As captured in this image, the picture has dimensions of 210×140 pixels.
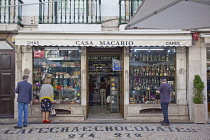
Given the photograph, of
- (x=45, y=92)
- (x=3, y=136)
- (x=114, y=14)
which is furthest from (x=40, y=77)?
(x=114, y=14)

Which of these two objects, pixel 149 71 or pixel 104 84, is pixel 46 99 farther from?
pixel 104 84

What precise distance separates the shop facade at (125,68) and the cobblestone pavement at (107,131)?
2.46 feet

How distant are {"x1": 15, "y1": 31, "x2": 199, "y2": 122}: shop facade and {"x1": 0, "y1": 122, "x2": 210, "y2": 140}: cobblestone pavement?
0.75 metres

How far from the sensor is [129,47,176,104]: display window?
30.8 feet

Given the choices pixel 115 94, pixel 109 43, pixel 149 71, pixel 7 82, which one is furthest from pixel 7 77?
pixel 149 71

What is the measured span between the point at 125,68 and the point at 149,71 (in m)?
1.15

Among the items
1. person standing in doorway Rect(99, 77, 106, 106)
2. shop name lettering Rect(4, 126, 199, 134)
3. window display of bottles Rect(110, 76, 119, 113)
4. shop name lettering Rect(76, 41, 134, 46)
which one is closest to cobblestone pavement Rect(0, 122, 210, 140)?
shop name lettering Rect(4, 126, 199, 134)

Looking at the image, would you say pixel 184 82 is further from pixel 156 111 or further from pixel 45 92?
pixel 45 92

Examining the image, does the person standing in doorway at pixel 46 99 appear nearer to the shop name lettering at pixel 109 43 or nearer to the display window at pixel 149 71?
the shop name lettering at pixel 109 43

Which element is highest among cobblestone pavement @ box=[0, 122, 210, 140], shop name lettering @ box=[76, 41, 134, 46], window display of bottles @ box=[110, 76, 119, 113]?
shop name lettering @ box=[76, 41, 134, 46]

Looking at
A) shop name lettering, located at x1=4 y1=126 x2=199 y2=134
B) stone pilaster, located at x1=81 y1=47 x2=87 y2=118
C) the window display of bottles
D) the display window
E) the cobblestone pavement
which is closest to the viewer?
the cobblestone pavement

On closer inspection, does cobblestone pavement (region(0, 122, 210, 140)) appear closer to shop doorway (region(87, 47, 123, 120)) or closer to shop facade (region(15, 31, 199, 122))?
shop facade (region(15, 31, 199, 122))

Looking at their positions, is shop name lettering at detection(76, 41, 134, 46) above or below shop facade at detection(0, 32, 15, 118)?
above

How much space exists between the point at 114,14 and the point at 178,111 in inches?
177
